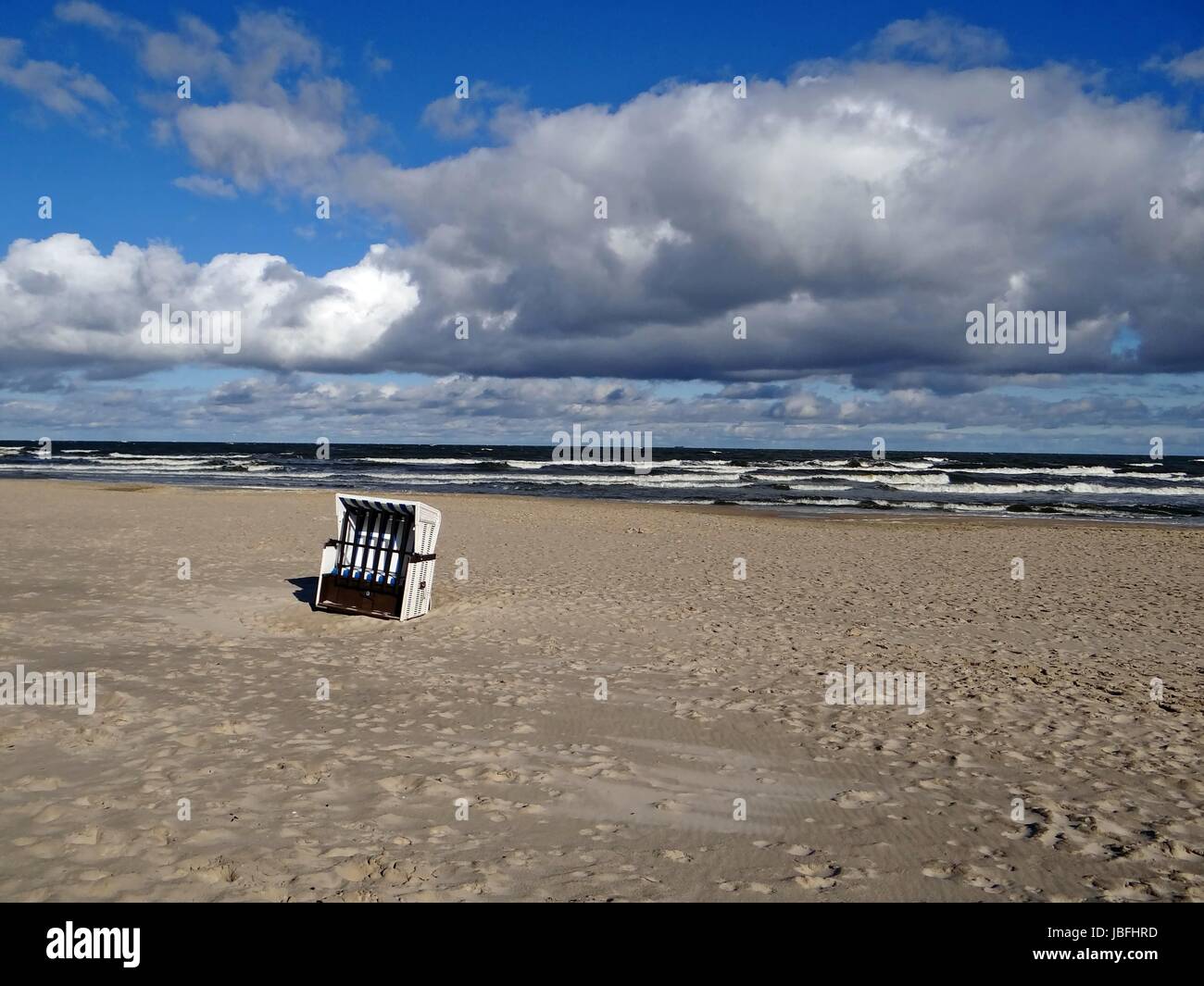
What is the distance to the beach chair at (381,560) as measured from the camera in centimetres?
1085

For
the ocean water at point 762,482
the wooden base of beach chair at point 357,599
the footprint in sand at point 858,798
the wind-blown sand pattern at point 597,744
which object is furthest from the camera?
the ocean water at point 762,482

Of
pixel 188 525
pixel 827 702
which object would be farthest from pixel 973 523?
pixel 188 525

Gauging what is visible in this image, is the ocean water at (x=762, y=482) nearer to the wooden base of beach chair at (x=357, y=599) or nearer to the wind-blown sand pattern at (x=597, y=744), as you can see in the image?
the wind-blown sand pattern at (x=597, y=744)

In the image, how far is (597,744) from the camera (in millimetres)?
6504

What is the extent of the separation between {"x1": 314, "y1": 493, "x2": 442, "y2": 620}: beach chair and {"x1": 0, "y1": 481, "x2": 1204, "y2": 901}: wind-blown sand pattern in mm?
340

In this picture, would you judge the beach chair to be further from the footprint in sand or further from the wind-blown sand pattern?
the footprint in sand

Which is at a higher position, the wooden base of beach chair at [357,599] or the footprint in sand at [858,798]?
the wooden base of beach chair at [357,599]

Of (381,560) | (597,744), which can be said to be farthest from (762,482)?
(597,744)

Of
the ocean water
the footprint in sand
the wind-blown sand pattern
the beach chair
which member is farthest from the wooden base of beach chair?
the ocean water

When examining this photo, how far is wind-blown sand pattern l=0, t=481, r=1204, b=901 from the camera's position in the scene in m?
4.47

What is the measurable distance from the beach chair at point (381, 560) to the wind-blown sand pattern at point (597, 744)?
340 millimetres

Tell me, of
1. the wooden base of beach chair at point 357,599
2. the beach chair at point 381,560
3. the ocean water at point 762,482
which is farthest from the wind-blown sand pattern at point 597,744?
the ocean water at point 762,482
